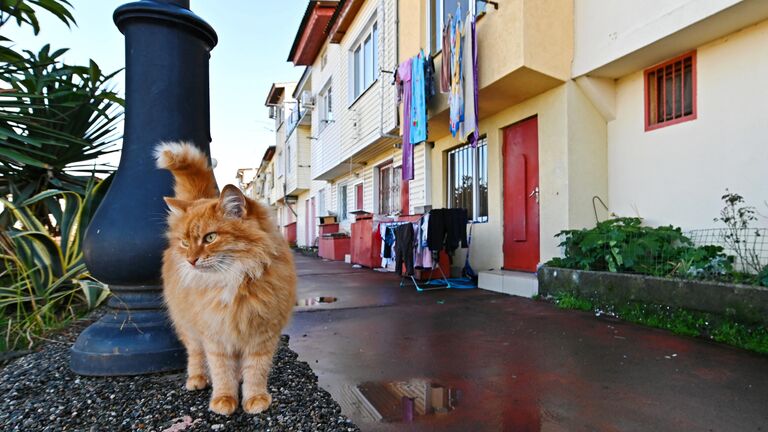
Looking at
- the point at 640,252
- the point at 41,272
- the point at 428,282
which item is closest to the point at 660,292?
the point at 640,252

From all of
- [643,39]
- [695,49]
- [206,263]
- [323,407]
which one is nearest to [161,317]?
[206,263]

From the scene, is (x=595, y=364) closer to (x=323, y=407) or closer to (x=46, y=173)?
(x=323, y=407)

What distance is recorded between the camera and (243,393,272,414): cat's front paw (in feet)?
5.98

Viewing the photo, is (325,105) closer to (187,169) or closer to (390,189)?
(390,189)

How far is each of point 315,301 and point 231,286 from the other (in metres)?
3.80

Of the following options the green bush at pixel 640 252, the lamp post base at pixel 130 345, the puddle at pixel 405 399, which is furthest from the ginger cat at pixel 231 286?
the green bush at pixel 640 252

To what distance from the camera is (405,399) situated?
2.27 m

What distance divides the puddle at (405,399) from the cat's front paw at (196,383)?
2.79 feet

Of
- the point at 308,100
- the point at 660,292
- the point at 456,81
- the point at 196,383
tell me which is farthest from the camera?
the point at 308,100

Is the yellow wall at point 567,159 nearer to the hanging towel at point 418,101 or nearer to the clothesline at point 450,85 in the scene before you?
the clothesline at point 450,85

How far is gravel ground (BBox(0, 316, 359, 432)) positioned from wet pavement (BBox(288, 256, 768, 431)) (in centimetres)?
27

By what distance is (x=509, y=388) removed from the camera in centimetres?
241

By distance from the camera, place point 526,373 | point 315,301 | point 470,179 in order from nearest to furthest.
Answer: point 526,373, point 315,301, point 470,179

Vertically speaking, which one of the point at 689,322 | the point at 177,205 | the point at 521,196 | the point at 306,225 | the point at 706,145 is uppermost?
the point at 706,145
